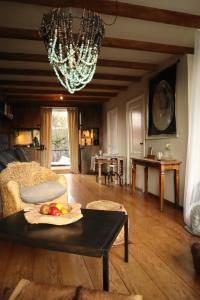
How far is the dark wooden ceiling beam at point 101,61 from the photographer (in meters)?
3.79

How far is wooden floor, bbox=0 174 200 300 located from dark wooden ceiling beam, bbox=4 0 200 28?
239 cm

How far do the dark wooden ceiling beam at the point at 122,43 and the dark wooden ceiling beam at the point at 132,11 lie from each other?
2.31 feet

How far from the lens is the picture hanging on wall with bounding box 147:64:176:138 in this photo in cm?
405

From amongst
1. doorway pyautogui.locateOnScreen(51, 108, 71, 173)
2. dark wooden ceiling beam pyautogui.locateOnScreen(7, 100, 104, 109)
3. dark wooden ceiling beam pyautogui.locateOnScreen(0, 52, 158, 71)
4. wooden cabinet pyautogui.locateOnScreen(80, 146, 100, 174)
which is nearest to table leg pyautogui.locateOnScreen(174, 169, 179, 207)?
dark wooden ceiling beam pyautogui.locateOnScreen(0, 52, 158, 71)

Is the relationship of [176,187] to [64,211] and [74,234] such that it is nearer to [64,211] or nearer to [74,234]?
[64,211]

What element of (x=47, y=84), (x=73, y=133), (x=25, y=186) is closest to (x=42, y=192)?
(x=25, y=186)

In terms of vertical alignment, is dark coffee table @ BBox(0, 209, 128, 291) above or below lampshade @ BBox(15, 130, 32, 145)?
below

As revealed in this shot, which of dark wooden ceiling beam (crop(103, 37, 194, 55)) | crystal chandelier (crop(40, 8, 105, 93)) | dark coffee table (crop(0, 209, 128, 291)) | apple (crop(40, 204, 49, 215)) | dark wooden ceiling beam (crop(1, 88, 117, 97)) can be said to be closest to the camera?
dark coffee table (crop(0, 209, 128, 291))

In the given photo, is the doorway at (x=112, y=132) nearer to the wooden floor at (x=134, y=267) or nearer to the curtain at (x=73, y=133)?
the curtain at (x=73, y=133)

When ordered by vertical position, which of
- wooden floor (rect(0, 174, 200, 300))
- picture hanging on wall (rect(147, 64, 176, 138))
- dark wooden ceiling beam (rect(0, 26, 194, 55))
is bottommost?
wooden floor (rect(0, 174, 200, 300))

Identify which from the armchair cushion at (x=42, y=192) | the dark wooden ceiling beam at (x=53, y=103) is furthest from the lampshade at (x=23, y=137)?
A: the armchair cushion at (x=42, y=192)

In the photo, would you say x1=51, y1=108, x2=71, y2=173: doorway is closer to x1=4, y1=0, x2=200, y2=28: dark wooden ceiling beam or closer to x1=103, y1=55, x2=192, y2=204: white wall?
x1=103, y1=55, x2=192, y2=204: white wall

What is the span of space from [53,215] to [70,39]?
5.37 ft

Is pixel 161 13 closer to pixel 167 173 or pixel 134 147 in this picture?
pixel 167 173
